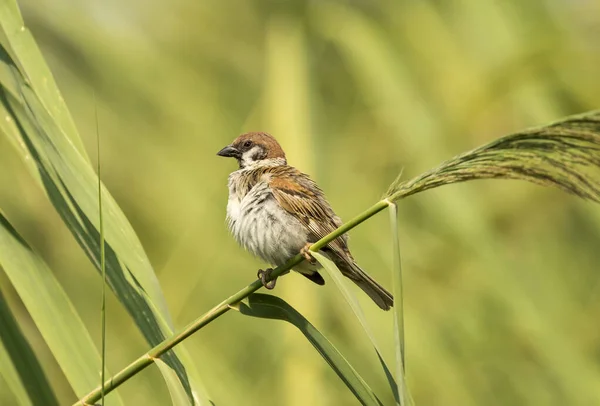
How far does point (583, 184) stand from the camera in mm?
1244

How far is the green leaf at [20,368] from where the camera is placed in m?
Answer: 1.72

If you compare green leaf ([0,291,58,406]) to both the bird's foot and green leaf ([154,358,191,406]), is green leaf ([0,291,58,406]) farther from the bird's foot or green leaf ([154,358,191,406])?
the bird's foot

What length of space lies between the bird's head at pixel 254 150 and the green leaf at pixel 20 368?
4.70ft

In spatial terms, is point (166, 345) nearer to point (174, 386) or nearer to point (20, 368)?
point (174, 386)

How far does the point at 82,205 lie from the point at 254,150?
1328mm

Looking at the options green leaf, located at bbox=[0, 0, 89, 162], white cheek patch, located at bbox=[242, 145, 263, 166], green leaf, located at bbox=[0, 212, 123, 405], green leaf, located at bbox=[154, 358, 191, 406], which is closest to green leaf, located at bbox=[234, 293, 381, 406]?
green leaf, located at bbox=[154, 358, 191, 406]

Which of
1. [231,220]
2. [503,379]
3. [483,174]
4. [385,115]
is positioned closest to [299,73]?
[385,115]

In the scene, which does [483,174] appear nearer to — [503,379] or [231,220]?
[231,220]

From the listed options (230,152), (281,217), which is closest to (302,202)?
(281,217)

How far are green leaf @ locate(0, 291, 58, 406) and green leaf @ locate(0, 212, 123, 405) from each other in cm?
2

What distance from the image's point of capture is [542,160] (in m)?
1.31

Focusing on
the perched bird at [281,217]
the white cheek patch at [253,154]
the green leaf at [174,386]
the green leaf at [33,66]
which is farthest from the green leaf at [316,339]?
the white cheek patch at [253,154]

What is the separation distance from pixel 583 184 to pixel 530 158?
0.10 m

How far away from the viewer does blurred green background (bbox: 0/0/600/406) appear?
3.11 metres
